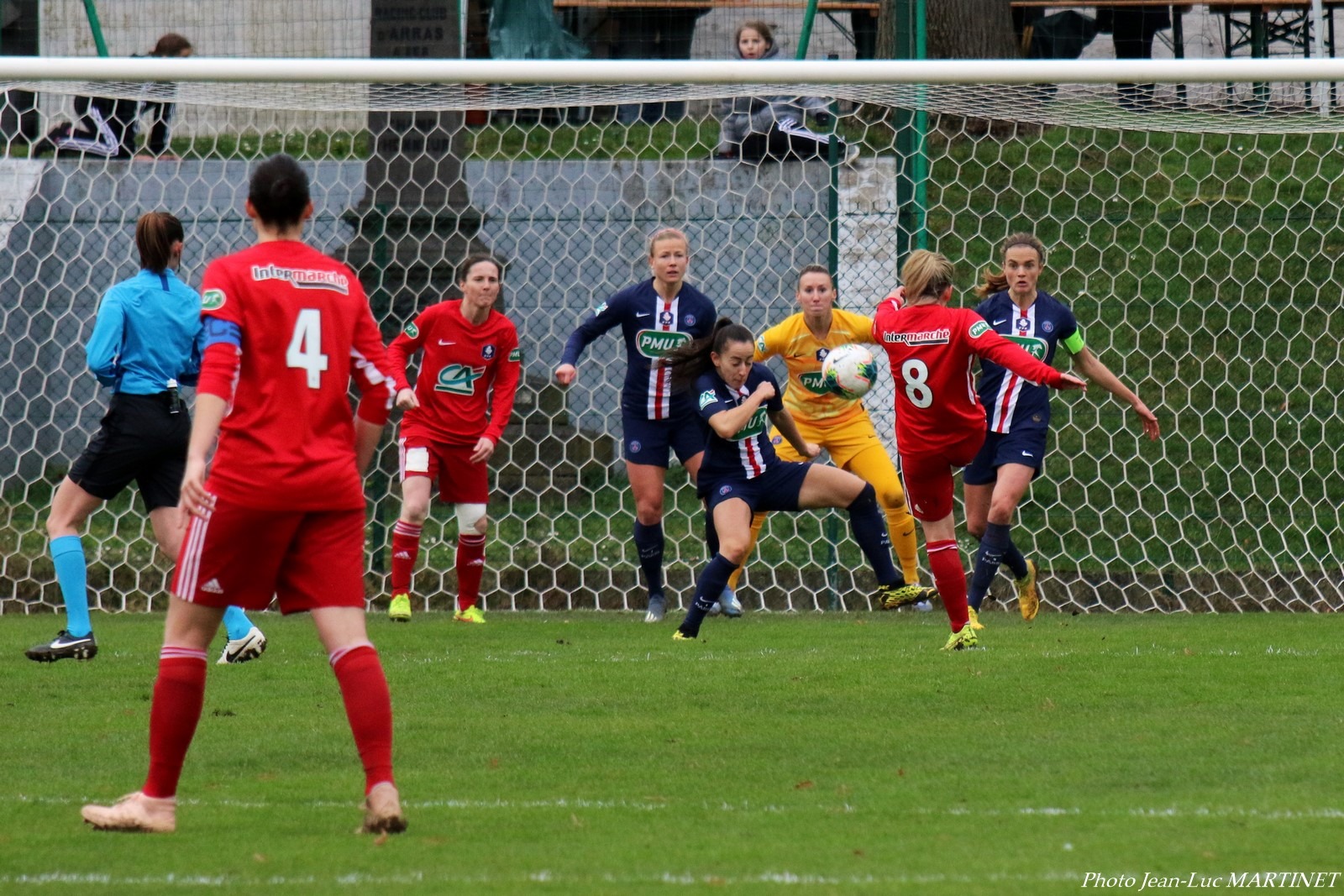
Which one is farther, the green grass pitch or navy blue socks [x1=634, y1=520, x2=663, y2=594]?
navy blue socks [x1=634, y1=520, x2=663, y2=594]

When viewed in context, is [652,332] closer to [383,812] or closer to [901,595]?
[901,595]

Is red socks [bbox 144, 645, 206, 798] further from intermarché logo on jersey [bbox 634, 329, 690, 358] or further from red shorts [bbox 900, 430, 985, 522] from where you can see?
intermarché logo on jersey [bbox 634, 329, 690, 358]

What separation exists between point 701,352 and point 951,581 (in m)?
2.16

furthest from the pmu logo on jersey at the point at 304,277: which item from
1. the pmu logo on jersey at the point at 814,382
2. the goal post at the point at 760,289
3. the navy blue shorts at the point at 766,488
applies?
the goal post at the point at 760,289

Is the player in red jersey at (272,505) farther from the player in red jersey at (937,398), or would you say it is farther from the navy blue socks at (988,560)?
the navy blue socks at (988,560)

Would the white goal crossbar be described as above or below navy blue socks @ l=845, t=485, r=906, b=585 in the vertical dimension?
above

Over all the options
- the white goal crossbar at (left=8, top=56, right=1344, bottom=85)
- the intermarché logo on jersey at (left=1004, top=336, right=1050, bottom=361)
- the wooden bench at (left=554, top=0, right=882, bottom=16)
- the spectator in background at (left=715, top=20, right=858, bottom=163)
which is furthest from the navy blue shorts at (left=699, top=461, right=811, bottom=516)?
the wooden bench at (left=554, top=0, right=882, bottom=16)

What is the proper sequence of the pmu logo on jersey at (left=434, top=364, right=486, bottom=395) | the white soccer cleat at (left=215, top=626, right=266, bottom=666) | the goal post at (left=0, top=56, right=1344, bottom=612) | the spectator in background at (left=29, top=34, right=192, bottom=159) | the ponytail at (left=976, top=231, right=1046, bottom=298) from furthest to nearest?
the spectator in background at (left=29, top=34, right=192, bottom=159), the goal post at (left=0, top=56, right=1344, bottom=612), the pmu logo on jersey at (left=434, top=364, right=486, bottom=395), the ponytail at (left=976, top=231, right=1046, bottom=298), the white soccer cleat at (left=215, top=626, right=266, bottom=666)

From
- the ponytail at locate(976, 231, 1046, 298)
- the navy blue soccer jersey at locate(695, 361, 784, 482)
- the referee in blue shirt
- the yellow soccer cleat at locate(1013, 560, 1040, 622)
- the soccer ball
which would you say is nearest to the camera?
the referee in blue shirt

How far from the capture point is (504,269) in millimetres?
11227

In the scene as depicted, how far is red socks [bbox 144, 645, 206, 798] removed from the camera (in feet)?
13.3

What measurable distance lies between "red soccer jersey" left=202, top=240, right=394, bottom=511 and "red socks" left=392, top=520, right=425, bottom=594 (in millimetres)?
5292

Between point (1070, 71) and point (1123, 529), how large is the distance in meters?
3.78

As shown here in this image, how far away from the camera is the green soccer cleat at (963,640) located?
743 centimetres
